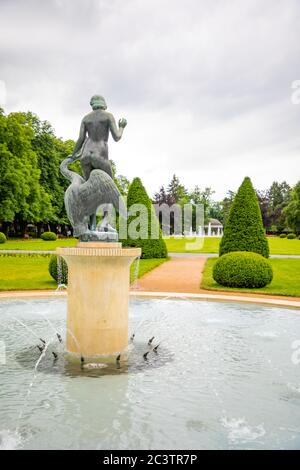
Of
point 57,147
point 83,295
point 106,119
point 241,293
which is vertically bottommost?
point 241,293

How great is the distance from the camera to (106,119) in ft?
22.7

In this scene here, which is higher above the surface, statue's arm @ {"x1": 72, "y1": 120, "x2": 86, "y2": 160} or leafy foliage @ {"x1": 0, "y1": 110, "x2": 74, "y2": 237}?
leafy foliage @ {"x1": 0, "y1": 110, "x2": 74, "y2": 237}

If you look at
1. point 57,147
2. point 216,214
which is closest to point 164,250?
point 57,147

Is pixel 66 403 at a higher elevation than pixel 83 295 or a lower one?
lower

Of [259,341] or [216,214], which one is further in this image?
[216,214]

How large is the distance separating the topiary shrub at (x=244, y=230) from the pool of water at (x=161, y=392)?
44.4ft

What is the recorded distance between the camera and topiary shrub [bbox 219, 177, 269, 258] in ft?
73.9

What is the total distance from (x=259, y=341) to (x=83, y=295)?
138 inches

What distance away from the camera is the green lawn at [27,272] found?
16.5 m

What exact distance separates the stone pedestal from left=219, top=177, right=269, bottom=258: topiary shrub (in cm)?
1655

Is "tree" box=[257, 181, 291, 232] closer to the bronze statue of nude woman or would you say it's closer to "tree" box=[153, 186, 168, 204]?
"tree" box=[153, 186, 168, 204]

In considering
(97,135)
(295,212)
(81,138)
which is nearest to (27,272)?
(81,138)

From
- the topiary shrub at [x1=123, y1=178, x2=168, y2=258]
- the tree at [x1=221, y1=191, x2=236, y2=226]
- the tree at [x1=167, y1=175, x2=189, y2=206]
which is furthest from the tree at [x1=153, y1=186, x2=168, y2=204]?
the topiary shrub at [x1=123, y1=178, x2=168, y2=258]
